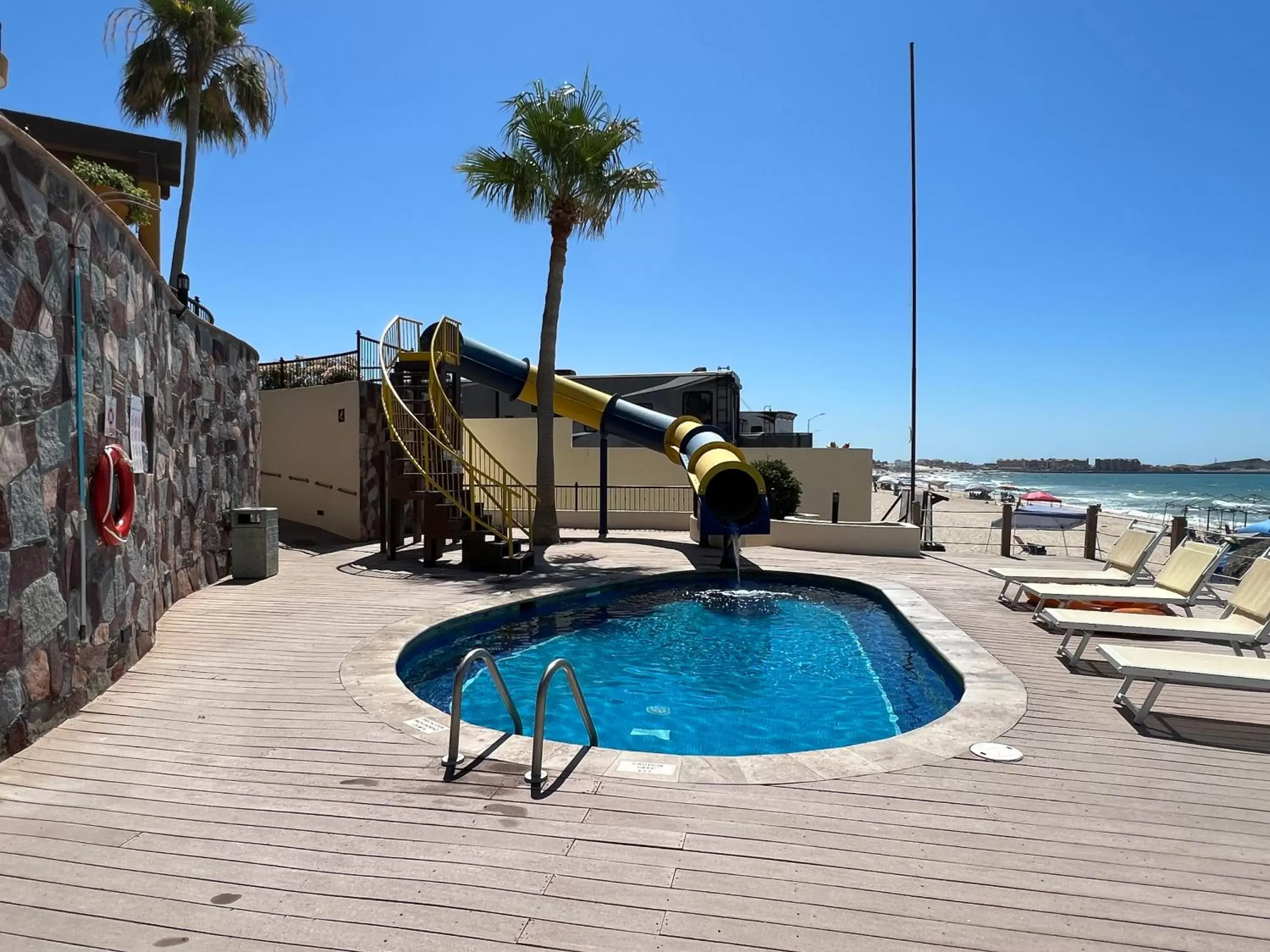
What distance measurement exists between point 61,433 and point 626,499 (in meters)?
15.8

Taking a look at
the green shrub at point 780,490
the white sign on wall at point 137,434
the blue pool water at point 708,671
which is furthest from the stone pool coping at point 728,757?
the green shrub at point 780,490

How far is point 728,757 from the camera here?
4660 millimetres

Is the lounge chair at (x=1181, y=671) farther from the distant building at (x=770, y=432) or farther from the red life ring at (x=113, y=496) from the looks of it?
the distant building at (x=770, y=432)

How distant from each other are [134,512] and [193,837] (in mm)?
3779

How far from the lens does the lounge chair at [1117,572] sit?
30.5 feet

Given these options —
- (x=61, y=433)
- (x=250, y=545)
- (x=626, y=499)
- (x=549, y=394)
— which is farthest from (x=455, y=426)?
(x=61, y=433)

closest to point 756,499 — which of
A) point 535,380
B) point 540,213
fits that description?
point 535,380

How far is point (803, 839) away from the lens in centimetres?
356

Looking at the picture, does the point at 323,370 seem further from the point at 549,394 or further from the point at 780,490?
the point at 780,490

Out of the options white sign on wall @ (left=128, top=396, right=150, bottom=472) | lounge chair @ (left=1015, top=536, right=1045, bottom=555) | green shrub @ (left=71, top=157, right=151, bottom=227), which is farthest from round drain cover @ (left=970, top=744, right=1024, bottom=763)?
lounge chair @ (left=1015, top=536, right=1045, bottom=555)

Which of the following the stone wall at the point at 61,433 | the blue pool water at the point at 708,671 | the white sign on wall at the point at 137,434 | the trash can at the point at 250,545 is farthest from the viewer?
the trash can at the point at 250,545

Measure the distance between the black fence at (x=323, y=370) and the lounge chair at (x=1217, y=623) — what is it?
1327 cm

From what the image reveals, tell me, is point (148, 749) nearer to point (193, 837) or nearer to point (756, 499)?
point (193, 837)

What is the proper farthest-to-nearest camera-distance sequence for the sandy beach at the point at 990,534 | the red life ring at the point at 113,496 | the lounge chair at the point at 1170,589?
1. the sandy beach at the point at 990,534
2. the lounge chair at the point at 1170,589
3. the red life ring at the point at 113,496
